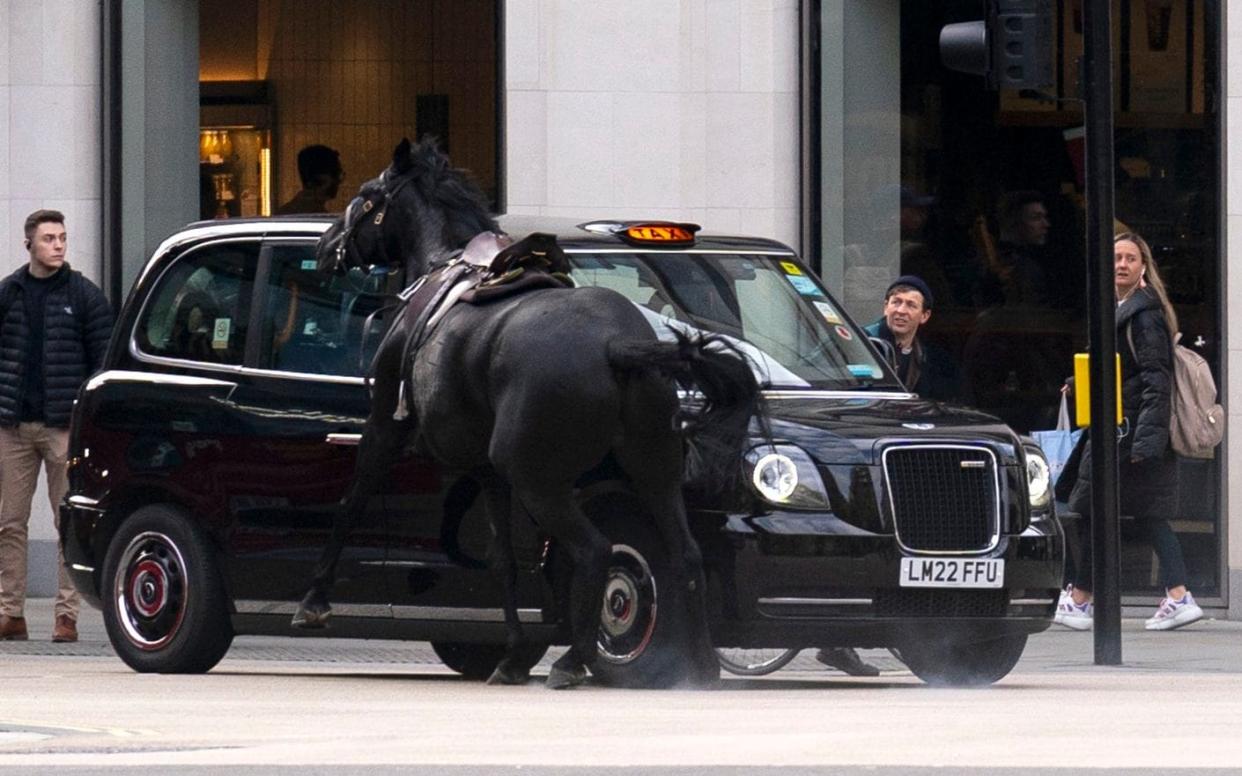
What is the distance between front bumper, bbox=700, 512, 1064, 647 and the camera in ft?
33.8

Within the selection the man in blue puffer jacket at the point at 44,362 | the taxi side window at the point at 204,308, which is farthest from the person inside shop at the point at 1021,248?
the taxi side window at the point at 204,308

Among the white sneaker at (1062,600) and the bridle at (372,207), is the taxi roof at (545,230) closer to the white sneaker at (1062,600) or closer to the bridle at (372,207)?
the bridle at (372,207)

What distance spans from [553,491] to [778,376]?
1.34 m

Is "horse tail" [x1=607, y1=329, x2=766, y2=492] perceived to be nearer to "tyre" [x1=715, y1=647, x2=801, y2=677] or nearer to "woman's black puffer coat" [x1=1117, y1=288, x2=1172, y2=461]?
"tyre" [x1=715, y1=647, x2=801, y2=677]

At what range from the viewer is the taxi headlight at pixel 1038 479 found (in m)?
11.0

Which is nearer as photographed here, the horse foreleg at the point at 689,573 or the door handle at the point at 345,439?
the horse foreleg at the point at 689,573

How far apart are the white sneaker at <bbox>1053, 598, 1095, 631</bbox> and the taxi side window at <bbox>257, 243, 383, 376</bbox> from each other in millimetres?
5190

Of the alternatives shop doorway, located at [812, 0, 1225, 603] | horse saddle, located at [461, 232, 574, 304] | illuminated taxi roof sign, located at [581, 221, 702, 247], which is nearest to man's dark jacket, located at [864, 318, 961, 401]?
illuminated taxi roof sign, located at [581, 221, 702, 247]

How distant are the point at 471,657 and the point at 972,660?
2.26m

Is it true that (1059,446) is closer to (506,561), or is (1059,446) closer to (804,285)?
(804,285)

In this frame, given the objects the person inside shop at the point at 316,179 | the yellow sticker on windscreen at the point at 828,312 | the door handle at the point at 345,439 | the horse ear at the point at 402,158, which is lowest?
the door handle at the point at 345,439

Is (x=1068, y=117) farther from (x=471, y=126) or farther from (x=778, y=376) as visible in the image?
(x=778, y=376)

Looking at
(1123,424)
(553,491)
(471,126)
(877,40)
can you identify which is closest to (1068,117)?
(877,40)

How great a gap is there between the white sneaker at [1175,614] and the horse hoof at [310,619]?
18.8ft
